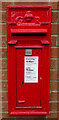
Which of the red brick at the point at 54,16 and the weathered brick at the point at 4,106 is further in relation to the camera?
the weathered brick at the point at 4,106

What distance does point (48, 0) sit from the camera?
185 centimetres

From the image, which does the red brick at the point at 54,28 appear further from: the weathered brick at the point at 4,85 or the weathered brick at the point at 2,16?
the weathered brick at the point at 4,85

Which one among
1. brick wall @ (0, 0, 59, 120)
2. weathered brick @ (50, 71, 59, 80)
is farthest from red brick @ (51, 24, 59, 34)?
weathered brick @ (50, 71, 59, 80)

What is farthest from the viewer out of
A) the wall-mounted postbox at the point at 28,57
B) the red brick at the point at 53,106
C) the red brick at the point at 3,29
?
the red brick at the point at 53,106

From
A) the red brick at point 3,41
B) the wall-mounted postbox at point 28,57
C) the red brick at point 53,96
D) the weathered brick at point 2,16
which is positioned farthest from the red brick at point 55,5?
the red brick at point 53,96

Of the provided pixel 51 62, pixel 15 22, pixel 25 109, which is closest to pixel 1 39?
pixel 15 22

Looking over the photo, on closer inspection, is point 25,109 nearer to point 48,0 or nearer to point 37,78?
point 37,78

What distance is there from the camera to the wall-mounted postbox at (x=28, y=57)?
1776mm

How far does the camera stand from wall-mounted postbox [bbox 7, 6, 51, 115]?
1776 mm

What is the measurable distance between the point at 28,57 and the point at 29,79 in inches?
12.0

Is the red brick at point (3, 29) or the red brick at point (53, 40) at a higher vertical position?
the red brick at point (3, 29)

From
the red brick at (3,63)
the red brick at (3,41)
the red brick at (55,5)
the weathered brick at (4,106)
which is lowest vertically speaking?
the weathered brick at (4,106)

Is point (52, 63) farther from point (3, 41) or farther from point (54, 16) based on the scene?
point (3, 41)

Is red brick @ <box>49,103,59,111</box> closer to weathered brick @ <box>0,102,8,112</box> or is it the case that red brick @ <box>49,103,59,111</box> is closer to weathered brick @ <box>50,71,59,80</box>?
weathered brick @ <box>50,71,59,80</box>
